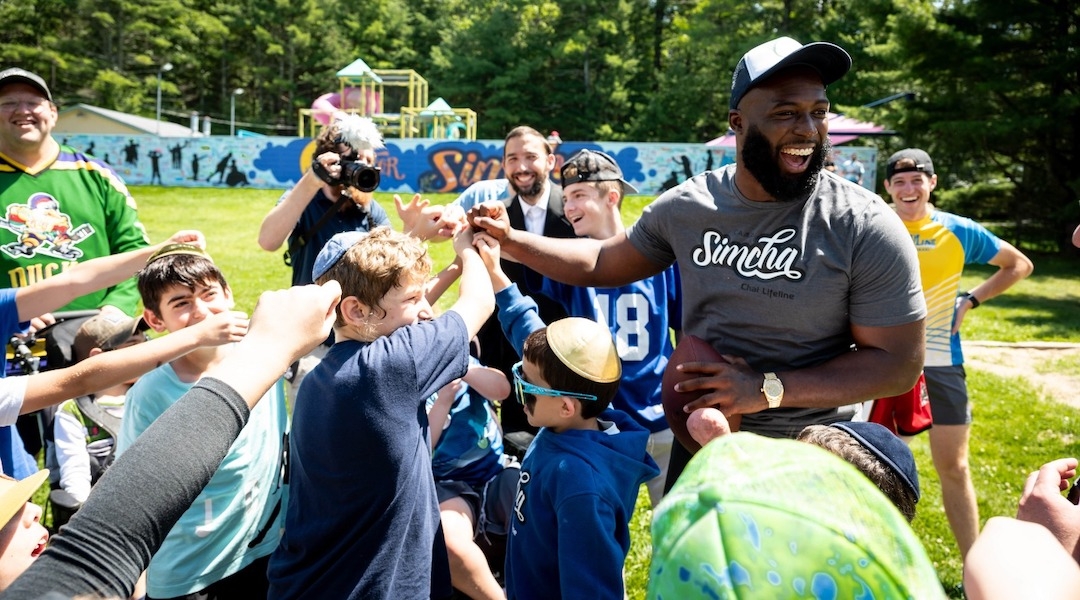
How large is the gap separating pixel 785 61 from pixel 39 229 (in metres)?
3.84

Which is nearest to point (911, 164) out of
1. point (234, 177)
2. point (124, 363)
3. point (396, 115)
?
point (124, 363)

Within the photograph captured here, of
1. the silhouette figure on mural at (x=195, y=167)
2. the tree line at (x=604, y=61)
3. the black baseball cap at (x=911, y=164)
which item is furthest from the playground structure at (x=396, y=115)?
the black baseball cap at (x=911, y=164)

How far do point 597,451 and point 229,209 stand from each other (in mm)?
21659

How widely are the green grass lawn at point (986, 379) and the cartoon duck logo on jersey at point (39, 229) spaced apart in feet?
11.3

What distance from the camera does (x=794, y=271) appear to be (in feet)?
7.32

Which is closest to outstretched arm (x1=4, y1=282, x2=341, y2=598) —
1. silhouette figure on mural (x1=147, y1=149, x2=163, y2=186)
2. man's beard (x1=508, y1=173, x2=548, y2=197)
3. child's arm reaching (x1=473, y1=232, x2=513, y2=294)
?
child's arm reaching (x1=473, y1=232, x2=513, y2=294)

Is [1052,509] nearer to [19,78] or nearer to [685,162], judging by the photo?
[19,78]

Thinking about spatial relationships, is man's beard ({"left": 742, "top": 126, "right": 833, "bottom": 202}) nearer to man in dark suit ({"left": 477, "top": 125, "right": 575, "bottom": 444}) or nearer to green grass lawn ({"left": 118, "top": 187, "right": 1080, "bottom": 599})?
man in dark suit ({"left": 477, "top": 125, "right": 575, "bottom": 444})

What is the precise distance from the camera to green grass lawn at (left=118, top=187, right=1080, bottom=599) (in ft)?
14.6

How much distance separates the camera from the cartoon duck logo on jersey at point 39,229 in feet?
13.2

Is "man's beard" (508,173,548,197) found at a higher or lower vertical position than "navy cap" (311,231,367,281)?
higher

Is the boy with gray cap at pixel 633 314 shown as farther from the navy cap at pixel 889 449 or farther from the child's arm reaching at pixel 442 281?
the navy cap at pixel 889 449

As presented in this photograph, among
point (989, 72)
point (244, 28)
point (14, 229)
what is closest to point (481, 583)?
point (14, 229)

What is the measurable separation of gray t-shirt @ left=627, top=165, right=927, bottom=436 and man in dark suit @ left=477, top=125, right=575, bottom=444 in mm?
1655
